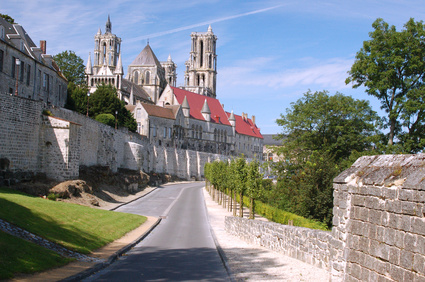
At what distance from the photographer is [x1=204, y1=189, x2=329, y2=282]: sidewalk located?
12429 mm

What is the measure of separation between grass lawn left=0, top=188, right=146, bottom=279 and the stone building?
14.8m

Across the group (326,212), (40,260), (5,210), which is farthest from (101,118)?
(40,260)

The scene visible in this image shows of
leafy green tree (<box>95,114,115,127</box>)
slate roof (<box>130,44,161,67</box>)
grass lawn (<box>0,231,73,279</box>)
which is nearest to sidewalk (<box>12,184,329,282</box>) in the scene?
grass lawn (<box>0,231,73,279</box>)

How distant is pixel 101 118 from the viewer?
198 feet

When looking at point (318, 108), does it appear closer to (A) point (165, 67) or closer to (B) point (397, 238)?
(B) point (397, 238)

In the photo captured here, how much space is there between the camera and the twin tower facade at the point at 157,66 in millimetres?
122625

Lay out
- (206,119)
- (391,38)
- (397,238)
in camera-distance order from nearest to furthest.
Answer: (397,238), (391,38), (206,119)

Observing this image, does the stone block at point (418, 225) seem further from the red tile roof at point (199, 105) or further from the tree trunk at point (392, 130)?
the red tile roof at point (199, 105)

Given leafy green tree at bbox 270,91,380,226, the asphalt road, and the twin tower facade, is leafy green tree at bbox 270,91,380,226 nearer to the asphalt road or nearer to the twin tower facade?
the asphalt road

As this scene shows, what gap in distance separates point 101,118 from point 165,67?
82.0 metres

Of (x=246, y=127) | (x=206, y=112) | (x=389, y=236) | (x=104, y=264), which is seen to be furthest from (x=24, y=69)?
(x=246, y=127)

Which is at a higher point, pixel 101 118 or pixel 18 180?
pixel 101 118

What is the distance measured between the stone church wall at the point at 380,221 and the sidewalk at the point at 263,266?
2.79 meters

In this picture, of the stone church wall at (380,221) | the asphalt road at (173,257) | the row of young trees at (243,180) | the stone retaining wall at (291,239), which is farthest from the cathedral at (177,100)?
the stone church wall at (380,221)
